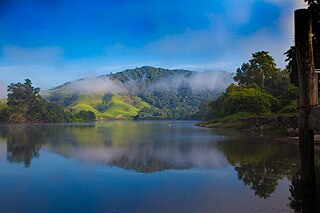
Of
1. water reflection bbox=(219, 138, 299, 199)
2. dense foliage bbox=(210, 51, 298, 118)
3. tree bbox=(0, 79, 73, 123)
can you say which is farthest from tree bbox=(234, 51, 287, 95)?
tree bbox=(0, 79, 73, 123)

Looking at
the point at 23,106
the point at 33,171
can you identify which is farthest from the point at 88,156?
the point at 23,106

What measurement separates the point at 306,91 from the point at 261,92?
206ft

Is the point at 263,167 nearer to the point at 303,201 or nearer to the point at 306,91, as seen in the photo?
the point at 303,201

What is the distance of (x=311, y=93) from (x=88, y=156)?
56.3 feet

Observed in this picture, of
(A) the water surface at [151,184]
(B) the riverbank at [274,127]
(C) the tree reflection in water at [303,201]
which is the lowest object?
(A) the water surface at [151,184]

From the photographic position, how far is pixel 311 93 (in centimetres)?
1068

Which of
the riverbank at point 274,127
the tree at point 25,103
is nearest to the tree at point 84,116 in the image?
the tree at point 25,103

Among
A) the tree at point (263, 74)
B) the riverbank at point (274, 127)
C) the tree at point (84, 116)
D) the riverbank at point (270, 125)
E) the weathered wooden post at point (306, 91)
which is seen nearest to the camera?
the weathered wooden post at point (306, 91)

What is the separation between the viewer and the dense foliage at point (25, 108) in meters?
132

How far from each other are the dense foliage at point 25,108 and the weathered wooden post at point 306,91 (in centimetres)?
13463

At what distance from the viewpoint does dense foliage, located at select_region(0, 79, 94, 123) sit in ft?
433

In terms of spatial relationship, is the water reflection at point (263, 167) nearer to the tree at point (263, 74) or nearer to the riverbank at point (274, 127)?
the riverbank at point (274, 127)

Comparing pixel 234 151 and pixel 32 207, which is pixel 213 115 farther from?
pixel 32 207

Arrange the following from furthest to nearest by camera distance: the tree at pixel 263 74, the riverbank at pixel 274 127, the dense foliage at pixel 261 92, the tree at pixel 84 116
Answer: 1. the tree at pixel 84 116
2. the tree at pixel 263 74
3. the dense foliage at pixel 261 92
4. the riverbank at pixel 274 127
